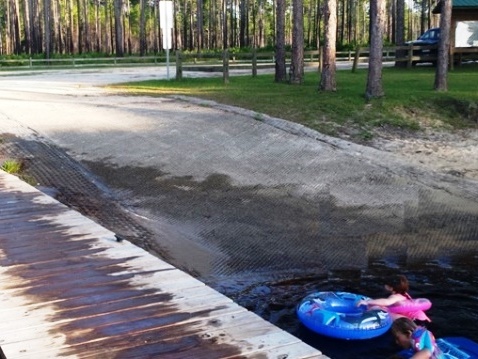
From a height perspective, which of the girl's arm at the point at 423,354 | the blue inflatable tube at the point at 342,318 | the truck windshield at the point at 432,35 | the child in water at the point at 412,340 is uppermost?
the truck windshield at the point at 432,35

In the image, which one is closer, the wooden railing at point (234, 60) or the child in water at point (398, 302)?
the child in water at point (398, 302)

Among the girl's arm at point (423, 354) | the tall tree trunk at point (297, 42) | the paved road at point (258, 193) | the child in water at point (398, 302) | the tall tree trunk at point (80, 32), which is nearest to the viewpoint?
the girl's arm at point (423, 354)

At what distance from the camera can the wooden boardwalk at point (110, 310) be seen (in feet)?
13.5

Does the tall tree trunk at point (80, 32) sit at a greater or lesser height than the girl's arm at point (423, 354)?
greater

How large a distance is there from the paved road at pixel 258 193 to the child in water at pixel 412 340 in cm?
257

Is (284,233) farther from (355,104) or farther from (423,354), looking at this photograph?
(355,104)

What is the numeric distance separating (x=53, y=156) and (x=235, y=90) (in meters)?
8.99

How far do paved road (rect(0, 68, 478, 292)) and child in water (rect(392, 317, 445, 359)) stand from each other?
2.57 meters

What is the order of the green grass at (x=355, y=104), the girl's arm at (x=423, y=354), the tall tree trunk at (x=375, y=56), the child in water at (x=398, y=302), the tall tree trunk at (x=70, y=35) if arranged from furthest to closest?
1. the tall tree trunk at (x=70, y=35)
2. the tall tree trunk at (x=375, y=56)
3. the green grass at (x=355, y=104)
4. the child in water at (x=398, y=302)
5. the girl's arm at (x=423, y=354)

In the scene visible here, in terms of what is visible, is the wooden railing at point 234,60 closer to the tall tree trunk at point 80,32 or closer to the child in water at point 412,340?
the child in water at point 412,340

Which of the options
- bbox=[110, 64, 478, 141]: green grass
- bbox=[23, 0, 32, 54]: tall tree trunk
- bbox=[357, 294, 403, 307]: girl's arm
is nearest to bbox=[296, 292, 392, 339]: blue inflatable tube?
bbox=[357, 294, 403, 307]: girl's arm

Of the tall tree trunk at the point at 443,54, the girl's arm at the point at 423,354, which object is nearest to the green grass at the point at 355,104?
the tall tree trunk at the point at 443,54

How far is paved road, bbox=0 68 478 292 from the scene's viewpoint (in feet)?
29.1

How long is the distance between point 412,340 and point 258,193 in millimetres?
5728
